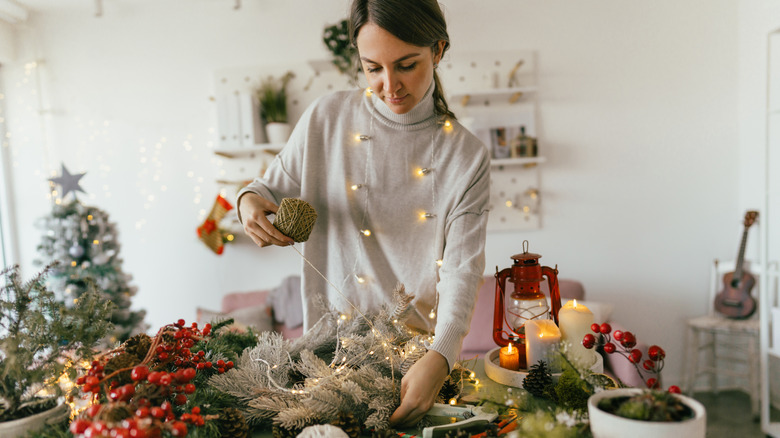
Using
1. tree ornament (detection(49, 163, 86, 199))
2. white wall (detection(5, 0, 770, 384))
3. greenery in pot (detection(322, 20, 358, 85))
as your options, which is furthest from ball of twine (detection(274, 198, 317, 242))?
tree ornament (detection(49, 163, 86, 199))

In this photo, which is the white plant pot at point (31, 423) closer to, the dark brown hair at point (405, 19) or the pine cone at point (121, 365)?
the pine cone at point (121, 365)

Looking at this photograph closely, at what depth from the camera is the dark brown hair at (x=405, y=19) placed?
91cm

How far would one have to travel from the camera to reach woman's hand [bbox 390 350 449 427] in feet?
2.35

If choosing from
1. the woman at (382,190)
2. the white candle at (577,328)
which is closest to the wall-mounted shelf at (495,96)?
the woman at (382,190)

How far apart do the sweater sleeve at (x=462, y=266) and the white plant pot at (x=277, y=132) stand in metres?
2.12

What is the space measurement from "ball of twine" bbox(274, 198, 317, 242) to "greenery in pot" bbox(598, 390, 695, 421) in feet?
1.82

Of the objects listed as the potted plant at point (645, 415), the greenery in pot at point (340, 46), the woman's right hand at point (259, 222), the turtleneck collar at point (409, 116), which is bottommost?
the potted plant at point (645, 415)

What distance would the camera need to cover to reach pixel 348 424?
0.67m

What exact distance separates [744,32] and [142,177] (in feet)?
12.9

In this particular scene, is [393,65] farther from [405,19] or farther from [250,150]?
[250,150]

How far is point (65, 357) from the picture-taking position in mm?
672

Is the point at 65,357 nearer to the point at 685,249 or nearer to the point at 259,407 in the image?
the point at 259,407

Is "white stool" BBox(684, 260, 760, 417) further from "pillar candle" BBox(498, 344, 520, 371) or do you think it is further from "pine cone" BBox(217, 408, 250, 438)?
"pine cone" BBox(217, 408, 250, 438)

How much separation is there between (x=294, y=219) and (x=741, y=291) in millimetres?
2969
